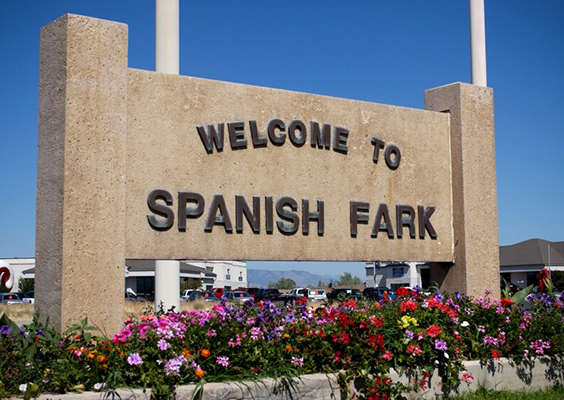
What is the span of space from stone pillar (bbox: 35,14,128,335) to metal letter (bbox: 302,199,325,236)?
2550 mm

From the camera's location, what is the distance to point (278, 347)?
760 cm

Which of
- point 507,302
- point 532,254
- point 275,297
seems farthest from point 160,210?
point 532,254

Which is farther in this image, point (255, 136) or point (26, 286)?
point (26, 286)

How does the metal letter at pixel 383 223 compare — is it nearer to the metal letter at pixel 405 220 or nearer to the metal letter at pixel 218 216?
the metal letter at pixel 405 220

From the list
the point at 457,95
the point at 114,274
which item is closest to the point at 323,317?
the point at 114,274

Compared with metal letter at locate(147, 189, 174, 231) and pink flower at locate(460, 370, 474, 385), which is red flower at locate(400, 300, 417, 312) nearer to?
pink flower at locate(460, 370, 474, 385)

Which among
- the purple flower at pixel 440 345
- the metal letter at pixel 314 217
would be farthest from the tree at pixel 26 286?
the purple flower at pixel 440 345

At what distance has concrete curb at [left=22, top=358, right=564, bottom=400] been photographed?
21.8ft

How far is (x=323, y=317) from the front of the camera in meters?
8.40

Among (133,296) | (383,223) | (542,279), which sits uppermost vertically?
(383,223)

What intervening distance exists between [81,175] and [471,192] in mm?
5896

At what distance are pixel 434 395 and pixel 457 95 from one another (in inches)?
190

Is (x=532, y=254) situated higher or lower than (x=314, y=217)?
higher

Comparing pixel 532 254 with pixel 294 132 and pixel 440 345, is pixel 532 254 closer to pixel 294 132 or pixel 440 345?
pixel 294 132
